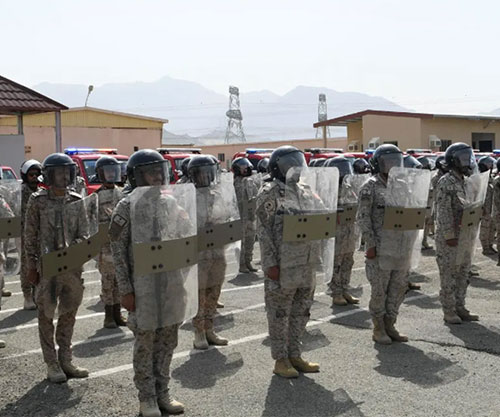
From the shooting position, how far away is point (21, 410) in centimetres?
503

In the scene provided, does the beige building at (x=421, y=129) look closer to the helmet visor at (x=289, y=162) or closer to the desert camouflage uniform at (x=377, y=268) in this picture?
the desert camouflage uniform at (x=377, y=268)

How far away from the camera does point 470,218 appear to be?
720 centimetres

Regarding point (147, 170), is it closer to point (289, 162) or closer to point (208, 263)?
point (289, 162)

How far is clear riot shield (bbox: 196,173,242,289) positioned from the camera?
6.37 metres

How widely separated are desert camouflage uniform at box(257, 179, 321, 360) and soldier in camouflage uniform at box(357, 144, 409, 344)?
47.1 inches

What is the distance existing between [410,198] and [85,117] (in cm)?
3166

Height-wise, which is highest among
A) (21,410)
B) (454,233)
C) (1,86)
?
(1,86)

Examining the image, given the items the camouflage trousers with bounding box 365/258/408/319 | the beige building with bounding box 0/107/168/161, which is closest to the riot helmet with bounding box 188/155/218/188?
the camouflage trousers with bounding box 365/258/408/319

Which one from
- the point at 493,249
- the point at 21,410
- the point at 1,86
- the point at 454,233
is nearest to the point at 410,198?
the point at 454,233

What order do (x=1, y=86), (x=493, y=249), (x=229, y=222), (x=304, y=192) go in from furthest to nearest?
(x=1, y=86) < (x=493, y=249) < (x=229, y=222) < (x=304, y=192)

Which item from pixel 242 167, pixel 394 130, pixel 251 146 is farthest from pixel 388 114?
pixel 242 167

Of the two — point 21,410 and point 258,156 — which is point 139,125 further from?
point 21,410

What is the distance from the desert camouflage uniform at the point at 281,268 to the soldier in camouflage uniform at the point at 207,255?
0.86 meters

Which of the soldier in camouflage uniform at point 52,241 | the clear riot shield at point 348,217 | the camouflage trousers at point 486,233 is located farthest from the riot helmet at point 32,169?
the camouflage trousers at point 486,233
